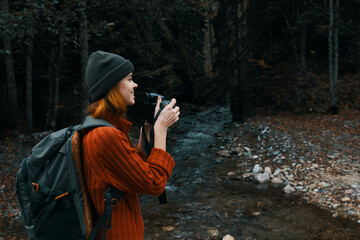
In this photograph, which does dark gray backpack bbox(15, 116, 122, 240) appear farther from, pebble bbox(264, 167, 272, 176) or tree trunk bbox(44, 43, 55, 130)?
tree trunk bbox(44, 43, 55, 130)

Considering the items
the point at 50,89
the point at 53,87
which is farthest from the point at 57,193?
the point at 53,87

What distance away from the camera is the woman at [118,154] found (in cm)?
158

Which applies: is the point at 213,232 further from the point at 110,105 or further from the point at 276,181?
the point at 110,105

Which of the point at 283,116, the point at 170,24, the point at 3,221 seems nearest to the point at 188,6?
the point at 283,116

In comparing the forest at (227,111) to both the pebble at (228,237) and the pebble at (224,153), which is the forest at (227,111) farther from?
the pebble at (228,237)

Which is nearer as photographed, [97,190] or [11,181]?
[97,190]

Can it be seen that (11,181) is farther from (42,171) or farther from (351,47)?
(351,47)

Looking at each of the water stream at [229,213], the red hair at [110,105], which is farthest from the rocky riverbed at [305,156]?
the red hair at [110,105]

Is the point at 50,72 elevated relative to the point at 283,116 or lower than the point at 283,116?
elevated

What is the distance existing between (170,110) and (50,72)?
11224 millimetres

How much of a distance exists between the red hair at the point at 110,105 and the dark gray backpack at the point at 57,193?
0.35 feet

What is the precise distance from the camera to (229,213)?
6695 millimetres

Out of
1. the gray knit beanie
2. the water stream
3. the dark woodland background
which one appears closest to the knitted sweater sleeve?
the gray knit beanie

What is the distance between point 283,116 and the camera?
1588 cm
